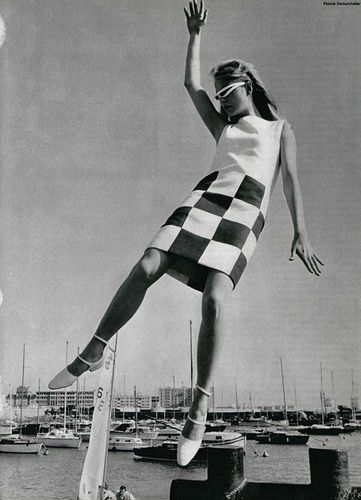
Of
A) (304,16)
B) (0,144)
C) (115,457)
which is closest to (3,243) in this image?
(0,144)

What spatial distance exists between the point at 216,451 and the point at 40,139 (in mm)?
2084

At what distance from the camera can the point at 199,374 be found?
75.1 inches

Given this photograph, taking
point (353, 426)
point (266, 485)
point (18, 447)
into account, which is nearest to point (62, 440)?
point (18, 447)

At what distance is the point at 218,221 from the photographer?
204 centimetres

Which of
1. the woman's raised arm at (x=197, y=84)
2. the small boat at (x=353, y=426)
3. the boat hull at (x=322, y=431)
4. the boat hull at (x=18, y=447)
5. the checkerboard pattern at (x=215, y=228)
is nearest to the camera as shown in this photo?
the checkerboard pattern at (x=215, y=228)

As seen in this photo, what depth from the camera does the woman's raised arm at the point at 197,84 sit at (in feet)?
7.89

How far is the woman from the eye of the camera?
6.23ft

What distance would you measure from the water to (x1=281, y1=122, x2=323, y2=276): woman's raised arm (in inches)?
190

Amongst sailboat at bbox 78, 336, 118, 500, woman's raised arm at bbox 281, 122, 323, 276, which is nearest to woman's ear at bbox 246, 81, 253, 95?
woman's raised arm at bbox 281, 122, 323, 276

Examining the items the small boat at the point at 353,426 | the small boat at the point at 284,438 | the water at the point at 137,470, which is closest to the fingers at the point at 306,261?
the water at the point at 137,470

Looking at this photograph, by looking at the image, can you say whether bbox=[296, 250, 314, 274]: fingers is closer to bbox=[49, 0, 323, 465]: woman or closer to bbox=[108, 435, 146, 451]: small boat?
bbox=[49, 0, 323, 465]: woman

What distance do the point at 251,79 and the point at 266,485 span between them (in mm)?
2015

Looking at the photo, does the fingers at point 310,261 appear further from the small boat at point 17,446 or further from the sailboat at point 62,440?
the sailboat at point 62,440

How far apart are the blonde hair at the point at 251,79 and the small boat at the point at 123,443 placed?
14074mm
